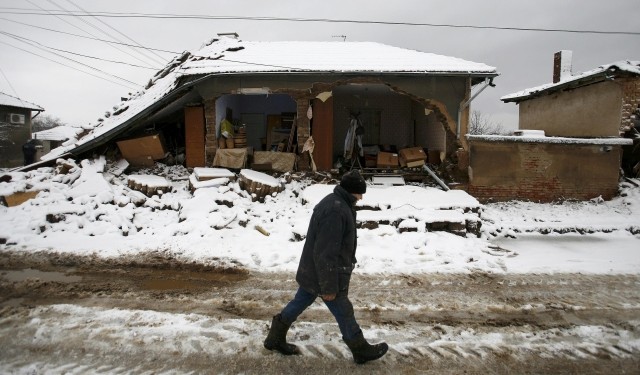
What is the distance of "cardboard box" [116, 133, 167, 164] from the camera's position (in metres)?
11.2

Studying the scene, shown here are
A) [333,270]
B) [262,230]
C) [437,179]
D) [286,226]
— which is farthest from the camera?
[437,179]

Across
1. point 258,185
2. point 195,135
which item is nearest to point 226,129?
point 195,135

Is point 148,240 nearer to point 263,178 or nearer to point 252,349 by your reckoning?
point 263,178

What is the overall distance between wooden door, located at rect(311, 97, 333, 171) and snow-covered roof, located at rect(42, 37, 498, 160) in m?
1.17

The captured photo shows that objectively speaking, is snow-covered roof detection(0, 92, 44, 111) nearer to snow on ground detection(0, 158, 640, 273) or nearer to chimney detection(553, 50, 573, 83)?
snow on ground detection(0, 158, 640, 273)

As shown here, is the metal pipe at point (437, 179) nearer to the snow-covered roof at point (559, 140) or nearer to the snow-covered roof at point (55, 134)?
the snow-covered roof at point (559, 140)

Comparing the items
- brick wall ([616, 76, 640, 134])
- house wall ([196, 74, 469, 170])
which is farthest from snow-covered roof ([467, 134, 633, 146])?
brick wall ([616, 76, 640, 134])

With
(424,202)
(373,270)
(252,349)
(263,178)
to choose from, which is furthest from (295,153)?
(252,349)

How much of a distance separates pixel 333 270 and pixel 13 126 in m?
35.1

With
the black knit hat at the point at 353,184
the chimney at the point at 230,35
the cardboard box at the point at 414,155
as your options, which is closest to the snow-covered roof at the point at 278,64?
the chimney at the point at 230,35

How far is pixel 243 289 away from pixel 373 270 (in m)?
2.11

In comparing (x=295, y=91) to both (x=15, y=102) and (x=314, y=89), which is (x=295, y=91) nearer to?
(x=314, y=89)

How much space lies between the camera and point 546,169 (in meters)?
10.4

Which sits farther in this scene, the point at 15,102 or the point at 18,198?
the point at 15,102
